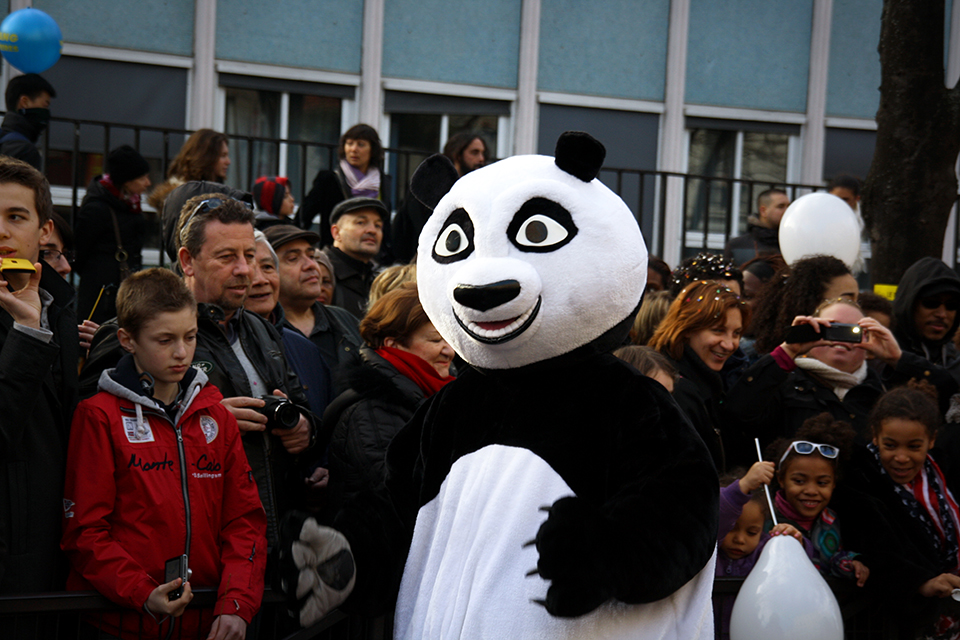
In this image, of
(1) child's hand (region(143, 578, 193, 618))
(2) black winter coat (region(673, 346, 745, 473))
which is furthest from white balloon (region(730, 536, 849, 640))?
(1) child's hand (region(143, 578, 193, 618))

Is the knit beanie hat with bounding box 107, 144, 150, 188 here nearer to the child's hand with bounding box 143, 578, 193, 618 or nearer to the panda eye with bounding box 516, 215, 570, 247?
the child's hand with bounding box 143, 578, 193, 618

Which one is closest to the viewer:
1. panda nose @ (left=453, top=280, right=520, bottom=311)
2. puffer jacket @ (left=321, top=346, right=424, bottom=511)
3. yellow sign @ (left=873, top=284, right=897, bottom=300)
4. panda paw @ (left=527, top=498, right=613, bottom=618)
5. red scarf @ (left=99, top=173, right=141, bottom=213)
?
panda paw @ (left=527, top=498, right=613, bottom=618)

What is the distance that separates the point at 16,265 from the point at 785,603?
8.18 feet

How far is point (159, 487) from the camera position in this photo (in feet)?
10.2

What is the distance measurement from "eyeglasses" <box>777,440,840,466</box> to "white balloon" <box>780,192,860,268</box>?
3.14 m

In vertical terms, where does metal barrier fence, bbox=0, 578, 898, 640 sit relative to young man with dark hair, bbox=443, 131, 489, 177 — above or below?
below

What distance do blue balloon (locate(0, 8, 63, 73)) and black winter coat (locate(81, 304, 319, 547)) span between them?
172 inches

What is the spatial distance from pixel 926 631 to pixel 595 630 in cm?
253

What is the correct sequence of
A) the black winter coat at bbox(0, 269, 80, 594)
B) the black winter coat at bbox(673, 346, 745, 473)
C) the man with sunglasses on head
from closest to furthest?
1. the black winter coat at bbox(0, 269, 80, 594)
2. the man with sunglasses on head
3. the black winter coat at bbox(673, 346, 745, 473)

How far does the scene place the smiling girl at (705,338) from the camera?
451cm

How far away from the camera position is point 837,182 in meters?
9.10

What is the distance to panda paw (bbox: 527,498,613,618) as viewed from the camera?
1.94m

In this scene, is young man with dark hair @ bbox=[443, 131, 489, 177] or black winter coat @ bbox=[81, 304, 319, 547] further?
young man with dark hair @ bbox=[443, 131, 489, 177]

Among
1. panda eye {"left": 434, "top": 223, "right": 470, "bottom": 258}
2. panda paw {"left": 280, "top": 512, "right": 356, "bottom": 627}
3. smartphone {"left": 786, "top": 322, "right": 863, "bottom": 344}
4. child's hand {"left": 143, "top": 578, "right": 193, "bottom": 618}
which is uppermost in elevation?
panda eye {"left": 434, "top": 223, "right": 470, "bottom": 258}
